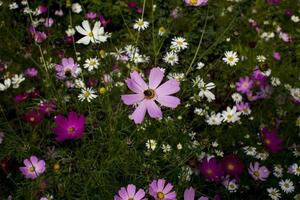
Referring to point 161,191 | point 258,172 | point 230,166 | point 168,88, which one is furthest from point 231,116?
point 168,88

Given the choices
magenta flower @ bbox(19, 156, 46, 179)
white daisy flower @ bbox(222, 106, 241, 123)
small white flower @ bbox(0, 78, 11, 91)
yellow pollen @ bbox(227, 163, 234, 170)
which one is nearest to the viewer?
magenta flower @ bbox(19, 156, 46, 179)

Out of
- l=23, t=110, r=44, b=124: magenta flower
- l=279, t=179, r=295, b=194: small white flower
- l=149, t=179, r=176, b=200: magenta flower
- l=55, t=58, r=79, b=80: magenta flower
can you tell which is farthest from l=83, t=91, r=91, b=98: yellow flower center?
l=279, t=179, r=295, b=194: small white flower

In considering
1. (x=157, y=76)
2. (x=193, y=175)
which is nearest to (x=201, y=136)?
(x=193, y=175)

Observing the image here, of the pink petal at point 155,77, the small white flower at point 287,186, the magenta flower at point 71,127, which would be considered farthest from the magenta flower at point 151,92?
the small white flower at point 287,186

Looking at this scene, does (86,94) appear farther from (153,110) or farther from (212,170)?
(153,110)

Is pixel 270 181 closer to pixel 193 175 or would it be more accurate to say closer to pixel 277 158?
pixel 277 158

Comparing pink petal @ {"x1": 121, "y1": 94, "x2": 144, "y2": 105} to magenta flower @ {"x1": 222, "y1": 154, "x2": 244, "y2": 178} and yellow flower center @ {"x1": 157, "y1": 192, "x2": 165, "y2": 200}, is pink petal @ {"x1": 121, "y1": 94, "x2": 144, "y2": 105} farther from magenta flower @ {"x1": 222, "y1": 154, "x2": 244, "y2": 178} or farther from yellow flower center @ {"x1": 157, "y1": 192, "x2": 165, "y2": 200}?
magenta flower @ {"x1": 222, "y1": 154, "x2": 244, "y2": 178}

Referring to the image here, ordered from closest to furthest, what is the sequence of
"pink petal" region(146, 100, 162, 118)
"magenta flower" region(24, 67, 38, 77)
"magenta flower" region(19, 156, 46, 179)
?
"pink petal" region(146, 100, 162, 118) < "magenta flower" region(19, 156, 46, 179) < "magenta flower" region(24, 67, 38, 77)
